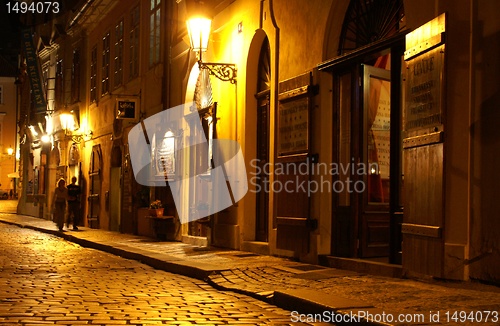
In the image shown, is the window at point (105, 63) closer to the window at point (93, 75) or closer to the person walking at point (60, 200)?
the window at point (93, 75)

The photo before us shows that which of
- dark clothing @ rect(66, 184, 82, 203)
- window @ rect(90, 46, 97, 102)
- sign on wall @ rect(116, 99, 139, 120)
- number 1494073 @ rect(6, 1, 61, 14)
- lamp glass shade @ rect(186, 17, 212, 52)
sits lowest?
dark clothing @ rect(66, 184, 82, 203)

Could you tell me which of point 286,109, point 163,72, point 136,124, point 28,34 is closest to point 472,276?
point 286,109

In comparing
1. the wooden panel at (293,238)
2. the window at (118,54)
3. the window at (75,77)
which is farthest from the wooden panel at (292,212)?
the window at (75,77)

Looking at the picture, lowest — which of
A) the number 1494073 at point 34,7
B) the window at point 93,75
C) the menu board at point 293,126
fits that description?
the menu board at point 293,126

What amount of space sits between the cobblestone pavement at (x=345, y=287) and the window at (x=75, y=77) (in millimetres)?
16923

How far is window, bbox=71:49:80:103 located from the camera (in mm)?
28586

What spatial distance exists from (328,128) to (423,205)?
303 cm

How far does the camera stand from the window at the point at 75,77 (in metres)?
28.6

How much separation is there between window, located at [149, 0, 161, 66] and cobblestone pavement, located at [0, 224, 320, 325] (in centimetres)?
826

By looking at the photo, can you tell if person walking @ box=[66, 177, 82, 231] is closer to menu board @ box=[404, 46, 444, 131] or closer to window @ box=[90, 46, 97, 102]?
window @ box=[90, 46, 97, 102]

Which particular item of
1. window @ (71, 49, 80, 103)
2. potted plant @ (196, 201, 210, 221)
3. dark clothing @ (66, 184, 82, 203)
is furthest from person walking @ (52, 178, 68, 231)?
potted plant @ (196, 201, 210, 221)

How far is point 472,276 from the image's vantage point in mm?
7766

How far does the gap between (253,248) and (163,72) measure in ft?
23.5

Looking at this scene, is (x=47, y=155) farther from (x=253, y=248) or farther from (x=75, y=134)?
(x=253, y=248)
